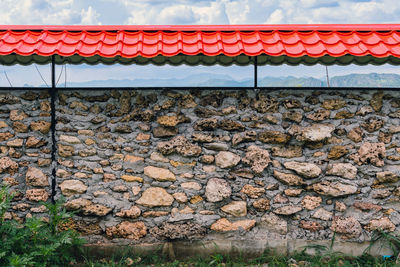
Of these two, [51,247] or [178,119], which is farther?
[178,119]

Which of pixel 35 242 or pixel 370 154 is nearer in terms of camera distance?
pixel 35 242

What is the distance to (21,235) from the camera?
13.4ft

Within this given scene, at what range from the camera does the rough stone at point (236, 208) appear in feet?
15.4

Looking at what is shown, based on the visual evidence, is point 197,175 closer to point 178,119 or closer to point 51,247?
point 178,119

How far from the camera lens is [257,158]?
4.70 m

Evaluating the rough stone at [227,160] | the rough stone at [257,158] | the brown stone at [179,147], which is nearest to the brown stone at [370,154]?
the rough stone at [257,158]

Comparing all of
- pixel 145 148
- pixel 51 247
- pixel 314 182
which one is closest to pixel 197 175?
pixel 145 148

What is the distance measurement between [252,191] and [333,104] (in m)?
1.44

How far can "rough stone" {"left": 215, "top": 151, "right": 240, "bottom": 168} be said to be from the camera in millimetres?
4688

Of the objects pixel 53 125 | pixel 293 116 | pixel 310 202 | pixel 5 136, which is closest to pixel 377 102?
pixel 293 116

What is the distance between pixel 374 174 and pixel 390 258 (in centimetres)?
107

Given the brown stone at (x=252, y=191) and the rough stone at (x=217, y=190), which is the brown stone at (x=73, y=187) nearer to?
the rough stone at (x=217, y=190)

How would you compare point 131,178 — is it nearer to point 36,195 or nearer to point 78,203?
point 78,203

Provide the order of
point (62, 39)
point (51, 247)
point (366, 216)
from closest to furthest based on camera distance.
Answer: point (51, 247), point (62, 39), point (366, 216)
